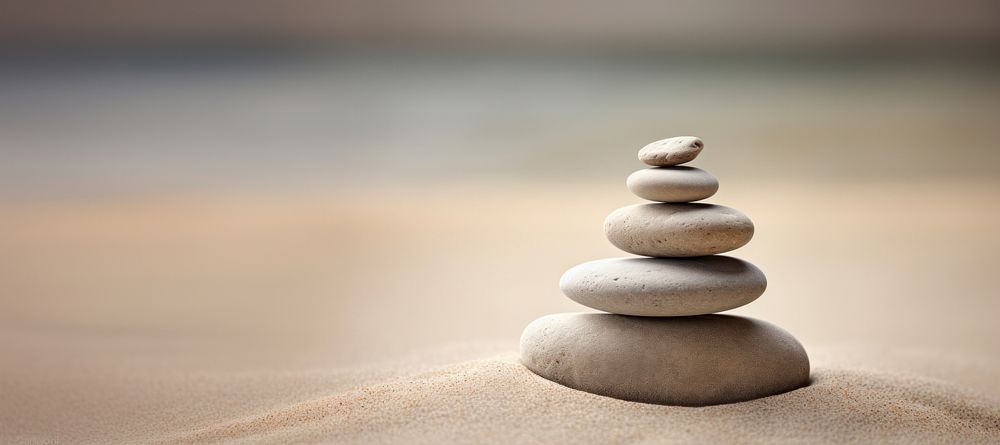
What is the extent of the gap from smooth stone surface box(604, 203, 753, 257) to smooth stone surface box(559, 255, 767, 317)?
0.08 meters

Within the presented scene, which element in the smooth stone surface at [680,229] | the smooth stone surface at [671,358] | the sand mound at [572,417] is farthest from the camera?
the smooth stone surface at [680,229]

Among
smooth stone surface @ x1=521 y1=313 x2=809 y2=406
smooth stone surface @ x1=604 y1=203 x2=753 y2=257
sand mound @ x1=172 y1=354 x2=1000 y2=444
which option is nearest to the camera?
sand mound @ x1=172 y1=354 x2=1000 y2=444

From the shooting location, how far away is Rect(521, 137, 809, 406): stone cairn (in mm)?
3232

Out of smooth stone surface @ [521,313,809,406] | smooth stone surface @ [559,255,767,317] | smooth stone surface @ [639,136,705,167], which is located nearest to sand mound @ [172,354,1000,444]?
smooth stone surface @ [521,313,809,406]

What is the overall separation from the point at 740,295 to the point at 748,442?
0.72 m

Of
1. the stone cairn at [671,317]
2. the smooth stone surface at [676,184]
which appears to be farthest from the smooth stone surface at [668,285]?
the smooth stone surface at [676,184]

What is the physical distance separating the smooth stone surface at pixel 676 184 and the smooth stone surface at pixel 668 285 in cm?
27

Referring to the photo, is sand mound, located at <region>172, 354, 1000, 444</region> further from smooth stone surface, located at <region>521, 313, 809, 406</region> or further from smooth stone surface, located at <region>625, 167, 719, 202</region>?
smooth stone surface, located at <region>625, 167, 719, 202</region>

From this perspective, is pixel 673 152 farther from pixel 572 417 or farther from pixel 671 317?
pixel 572 417

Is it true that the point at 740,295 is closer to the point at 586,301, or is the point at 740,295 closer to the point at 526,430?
the point at 586,301

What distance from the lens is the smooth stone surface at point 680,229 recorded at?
3342 millimetres

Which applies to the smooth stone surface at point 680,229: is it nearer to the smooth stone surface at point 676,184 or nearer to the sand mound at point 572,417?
the smooth stone surface at point 676,184

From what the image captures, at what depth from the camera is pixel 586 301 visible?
137 inches

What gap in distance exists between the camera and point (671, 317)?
346cm
